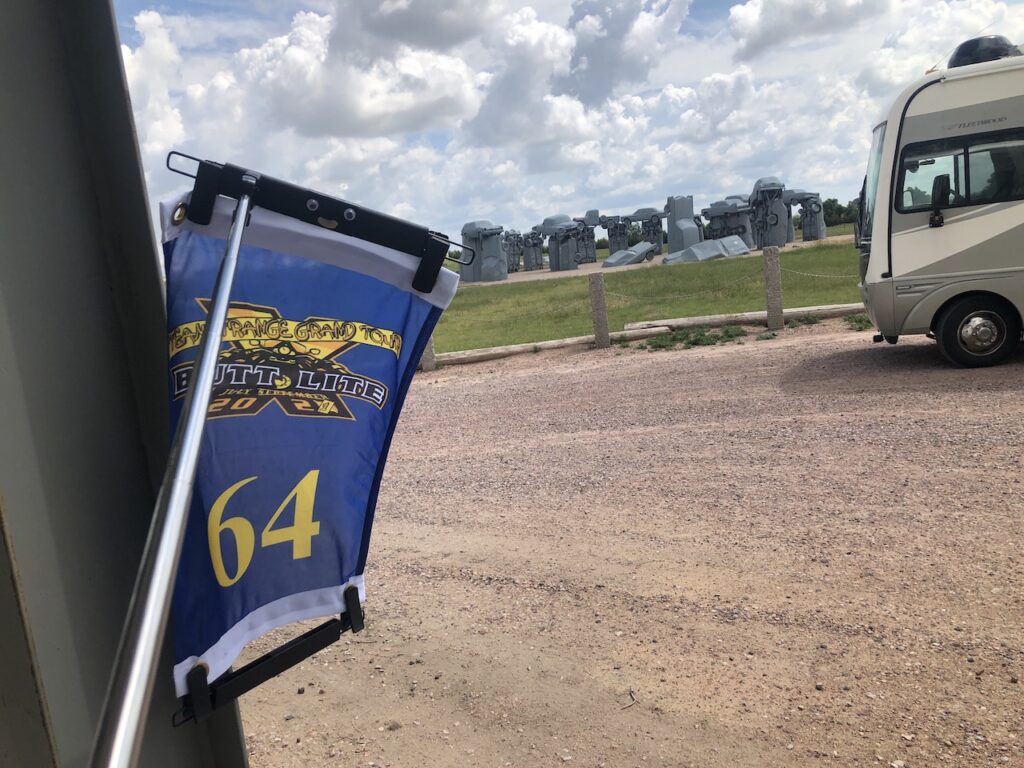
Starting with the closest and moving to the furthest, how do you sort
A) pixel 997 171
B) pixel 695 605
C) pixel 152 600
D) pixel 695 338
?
pixel 152 600, pixel 695 605, pixel 997 171, pixel 695 338

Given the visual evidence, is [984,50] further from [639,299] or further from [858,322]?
[639,299]

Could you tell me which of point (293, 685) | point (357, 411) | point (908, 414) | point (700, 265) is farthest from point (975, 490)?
point (700, 265)

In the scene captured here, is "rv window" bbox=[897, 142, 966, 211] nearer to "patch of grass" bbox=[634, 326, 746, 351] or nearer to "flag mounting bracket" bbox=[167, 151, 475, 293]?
"patch of grass" bbox=[634, 326, 746, 351]

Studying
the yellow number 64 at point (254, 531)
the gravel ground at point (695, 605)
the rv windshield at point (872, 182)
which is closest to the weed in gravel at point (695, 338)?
the rv windshield at point (872, 182)

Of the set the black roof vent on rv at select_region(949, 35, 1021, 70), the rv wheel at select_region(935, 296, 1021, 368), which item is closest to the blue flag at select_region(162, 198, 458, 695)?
the rv wheel at select_region(935, 296, 1021, 368)

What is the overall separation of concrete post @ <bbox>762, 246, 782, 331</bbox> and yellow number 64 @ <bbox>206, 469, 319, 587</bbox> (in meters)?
12.3

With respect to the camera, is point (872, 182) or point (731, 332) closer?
point (872, 182)

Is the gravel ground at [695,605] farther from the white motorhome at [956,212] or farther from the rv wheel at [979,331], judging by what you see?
the white motorhome at [956,212]

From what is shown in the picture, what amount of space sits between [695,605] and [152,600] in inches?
136

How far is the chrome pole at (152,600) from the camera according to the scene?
930 millimetres

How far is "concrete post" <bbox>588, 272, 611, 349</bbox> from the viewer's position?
43.9ft

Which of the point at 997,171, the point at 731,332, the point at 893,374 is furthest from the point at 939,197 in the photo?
the point at 731,332

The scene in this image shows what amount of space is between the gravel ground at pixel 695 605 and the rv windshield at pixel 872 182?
2.92 metres

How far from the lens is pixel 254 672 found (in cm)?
182
